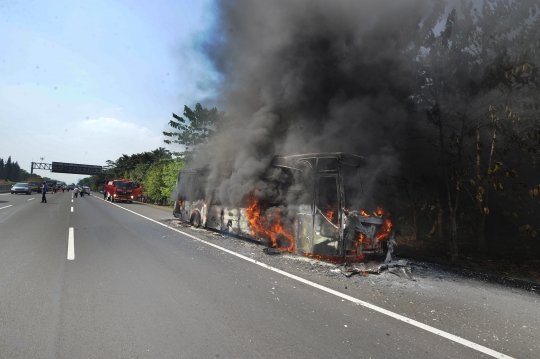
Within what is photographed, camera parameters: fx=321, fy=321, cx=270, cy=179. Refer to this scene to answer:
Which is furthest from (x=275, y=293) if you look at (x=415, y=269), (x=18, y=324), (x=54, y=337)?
(x=415, y=269)

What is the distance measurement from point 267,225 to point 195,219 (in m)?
5.26

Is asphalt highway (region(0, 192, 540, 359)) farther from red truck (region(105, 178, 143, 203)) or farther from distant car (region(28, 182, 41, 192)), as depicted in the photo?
distant car (region(28, 182, 41, 192))

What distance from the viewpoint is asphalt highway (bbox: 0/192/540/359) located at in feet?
10.1

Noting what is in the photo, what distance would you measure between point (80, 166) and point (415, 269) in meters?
101

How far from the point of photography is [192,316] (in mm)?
3803

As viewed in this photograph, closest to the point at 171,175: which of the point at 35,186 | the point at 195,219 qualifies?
the point at 195,219

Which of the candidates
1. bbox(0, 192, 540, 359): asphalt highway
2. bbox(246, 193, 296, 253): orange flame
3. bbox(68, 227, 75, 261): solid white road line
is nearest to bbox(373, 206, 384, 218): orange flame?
bbox(246, 193, 296, 253): orange flame

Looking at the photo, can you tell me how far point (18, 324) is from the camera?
3.44 m

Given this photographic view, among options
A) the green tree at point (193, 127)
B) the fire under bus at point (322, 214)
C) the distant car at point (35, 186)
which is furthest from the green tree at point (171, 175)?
the distant car at point (35, 186)

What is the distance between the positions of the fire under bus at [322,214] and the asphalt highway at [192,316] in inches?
52.4

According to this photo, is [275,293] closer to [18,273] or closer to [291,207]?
[291,207]

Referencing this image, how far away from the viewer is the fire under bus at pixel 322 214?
660cm

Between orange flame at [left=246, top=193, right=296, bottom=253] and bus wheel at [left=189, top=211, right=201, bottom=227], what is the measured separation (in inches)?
154

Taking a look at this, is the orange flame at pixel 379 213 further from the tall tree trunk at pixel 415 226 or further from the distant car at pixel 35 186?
the distant car at pixel 35 186
